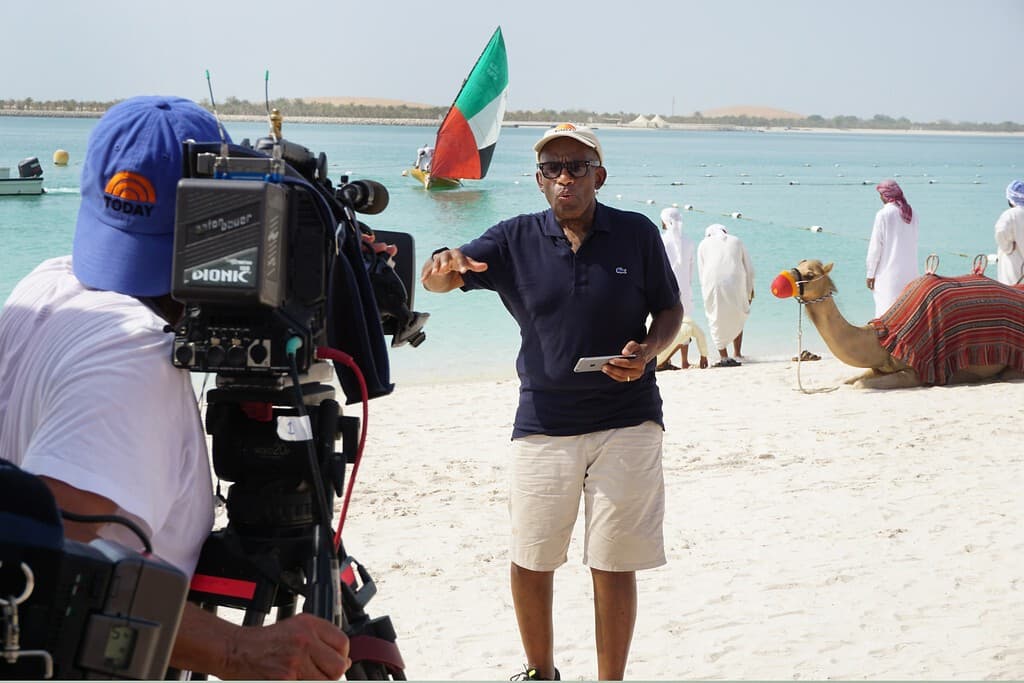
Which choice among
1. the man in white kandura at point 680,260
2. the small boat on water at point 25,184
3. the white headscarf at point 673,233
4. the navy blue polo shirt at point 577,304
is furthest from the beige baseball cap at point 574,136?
the small boat on water at point 25,184

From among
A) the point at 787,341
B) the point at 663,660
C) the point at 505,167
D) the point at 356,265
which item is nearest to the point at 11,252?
the point at 787,341

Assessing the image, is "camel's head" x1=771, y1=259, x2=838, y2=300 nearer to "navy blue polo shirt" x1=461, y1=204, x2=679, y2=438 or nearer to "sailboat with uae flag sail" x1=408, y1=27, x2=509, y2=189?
"navy blue polo shirt" x1=461, y1=204, x2=679, y2=438

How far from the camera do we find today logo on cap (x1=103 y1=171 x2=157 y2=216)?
5.29 ft

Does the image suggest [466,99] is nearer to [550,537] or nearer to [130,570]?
[550,537]

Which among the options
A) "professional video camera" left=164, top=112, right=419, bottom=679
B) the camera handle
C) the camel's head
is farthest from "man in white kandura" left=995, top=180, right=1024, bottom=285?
the camera handle

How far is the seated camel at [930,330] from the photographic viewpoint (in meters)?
8.84

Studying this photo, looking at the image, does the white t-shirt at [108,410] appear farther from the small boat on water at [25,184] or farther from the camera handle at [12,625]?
the small boat on water at [25,184]

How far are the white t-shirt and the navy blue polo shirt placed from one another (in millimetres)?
1877

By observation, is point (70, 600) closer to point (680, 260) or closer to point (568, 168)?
point (568, 168)

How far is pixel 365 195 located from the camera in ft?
6.88

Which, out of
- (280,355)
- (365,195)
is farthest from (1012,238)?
(280,355)

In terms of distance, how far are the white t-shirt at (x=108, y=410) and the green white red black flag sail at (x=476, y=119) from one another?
25.2 meters

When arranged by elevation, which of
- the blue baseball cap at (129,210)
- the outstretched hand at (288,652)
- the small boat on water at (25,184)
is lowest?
the small boat on water at (25,184)

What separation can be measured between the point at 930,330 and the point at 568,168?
616 centimetres
